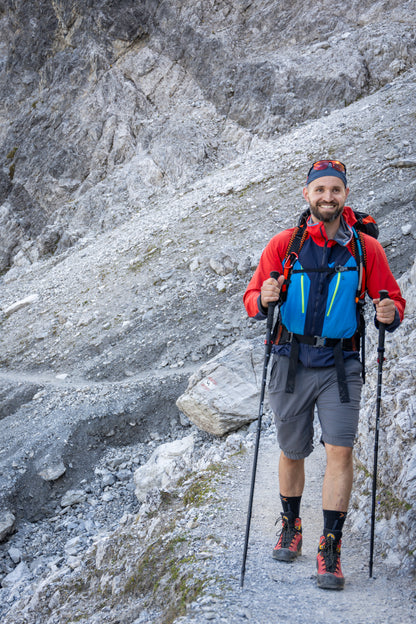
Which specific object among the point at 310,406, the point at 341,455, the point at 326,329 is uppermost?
the point at 326,329

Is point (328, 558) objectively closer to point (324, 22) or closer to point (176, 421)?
point (176, 421)

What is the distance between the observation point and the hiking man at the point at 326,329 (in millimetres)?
3783

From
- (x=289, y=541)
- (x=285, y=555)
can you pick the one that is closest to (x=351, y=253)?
(x=289, y=541)

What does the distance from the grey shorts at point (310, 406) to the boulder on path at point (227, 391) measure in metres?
5.99

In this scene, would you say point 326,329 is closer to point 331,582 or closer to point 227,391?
point 331,582

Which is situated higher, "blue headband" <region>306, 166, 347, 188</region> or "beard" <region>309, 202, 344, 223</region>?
"blue headband" <region>306, 166, 347, 188</region>

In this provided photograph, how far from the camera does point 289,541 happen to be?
4293mm

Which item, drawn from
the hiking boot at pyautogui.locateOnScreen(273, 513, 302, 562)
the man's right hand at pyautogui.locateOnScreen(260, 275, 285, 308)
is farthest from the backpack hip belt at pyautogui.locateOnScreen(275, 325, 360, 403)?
the hiking boot at pyautogui.locateOnScreen(273, 513, 302, 562)

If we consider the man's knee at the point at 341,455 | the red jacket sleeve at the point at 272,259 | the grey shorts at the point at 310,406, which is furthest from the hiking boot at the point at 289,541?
the red jacket sleeve at the point at 272,259

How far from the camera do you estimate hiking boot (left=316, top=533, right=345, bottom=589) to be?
147 inches

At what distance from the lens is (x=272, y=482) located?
6934 mm

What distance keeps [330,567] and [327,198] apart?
286cm

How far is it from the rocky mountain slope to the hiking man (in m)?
1.01

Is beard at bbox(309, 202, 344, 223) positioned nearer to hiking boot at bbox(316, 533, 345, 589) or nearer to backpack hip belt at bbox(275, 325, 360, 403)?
backpack hip belt at bbox(275, 325, 360, 403)
